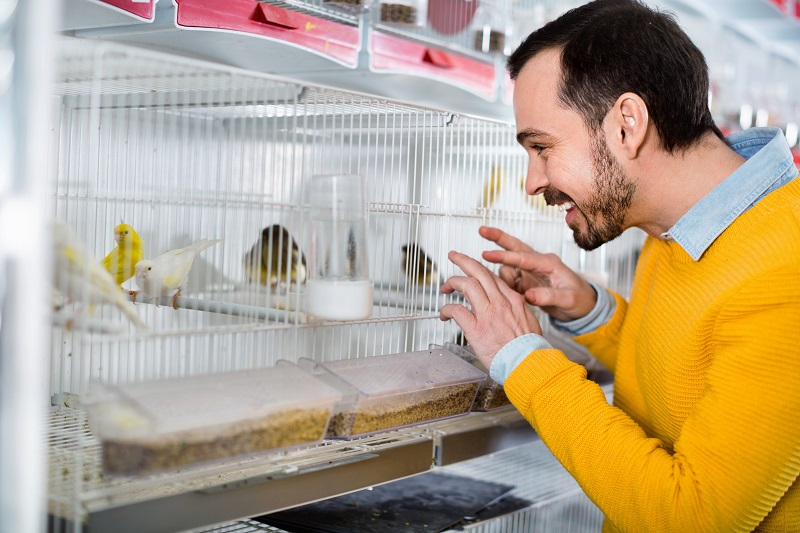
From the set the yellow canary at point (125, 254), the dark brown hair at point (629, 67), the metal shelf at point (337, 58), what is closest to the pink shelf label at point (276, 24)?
the metal shelf at point (337, 58)

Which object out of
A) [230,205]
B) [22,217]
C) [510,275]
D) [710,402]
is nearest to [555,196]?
[510,275]

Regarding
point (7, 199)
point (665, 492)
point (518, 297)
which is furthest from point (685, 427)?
point (7, 199)

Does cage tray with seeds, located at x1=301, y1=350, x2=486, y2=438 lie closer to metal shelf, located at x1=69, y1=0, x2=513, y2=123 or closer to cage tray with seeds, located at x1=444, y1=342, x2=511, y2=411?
cage tray with seeds, located at x1=444, y1=342, x2=511, y2=411

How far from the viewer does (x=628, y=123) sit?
3.62ft

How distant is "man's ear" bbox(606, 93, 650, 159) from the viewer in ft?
3.57

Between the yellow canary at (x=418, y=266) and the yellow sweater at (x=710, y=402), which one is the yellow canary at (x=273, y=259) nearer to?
the yellow canary at (x=418, y=266)

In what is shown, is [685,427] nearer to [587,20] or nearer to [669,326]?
[669,326]

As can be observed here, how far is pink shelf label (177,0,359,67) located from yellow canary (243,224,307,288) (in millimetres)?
379

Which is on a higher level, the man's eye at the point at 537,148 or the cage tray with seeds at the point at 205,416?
the man's eye at the point at 537,148

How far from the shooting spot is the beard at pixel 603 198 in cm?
112

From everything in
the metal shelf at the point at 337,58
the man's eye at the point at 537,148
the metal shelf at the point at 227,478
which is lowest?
the metal shelf at the point at 227,478

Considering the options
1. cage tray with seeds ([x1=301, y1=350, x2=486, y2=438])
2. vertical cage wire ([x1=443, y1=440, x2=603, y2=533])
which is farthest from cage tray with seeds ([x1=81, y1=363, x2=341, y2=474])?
vertical cage wire ([x1=443, y1=440, x2=603, y2=533])

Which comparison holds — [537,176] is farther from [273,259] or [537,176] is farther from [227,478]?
[227,478]

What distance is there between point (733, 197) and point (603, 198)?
0.17 m
